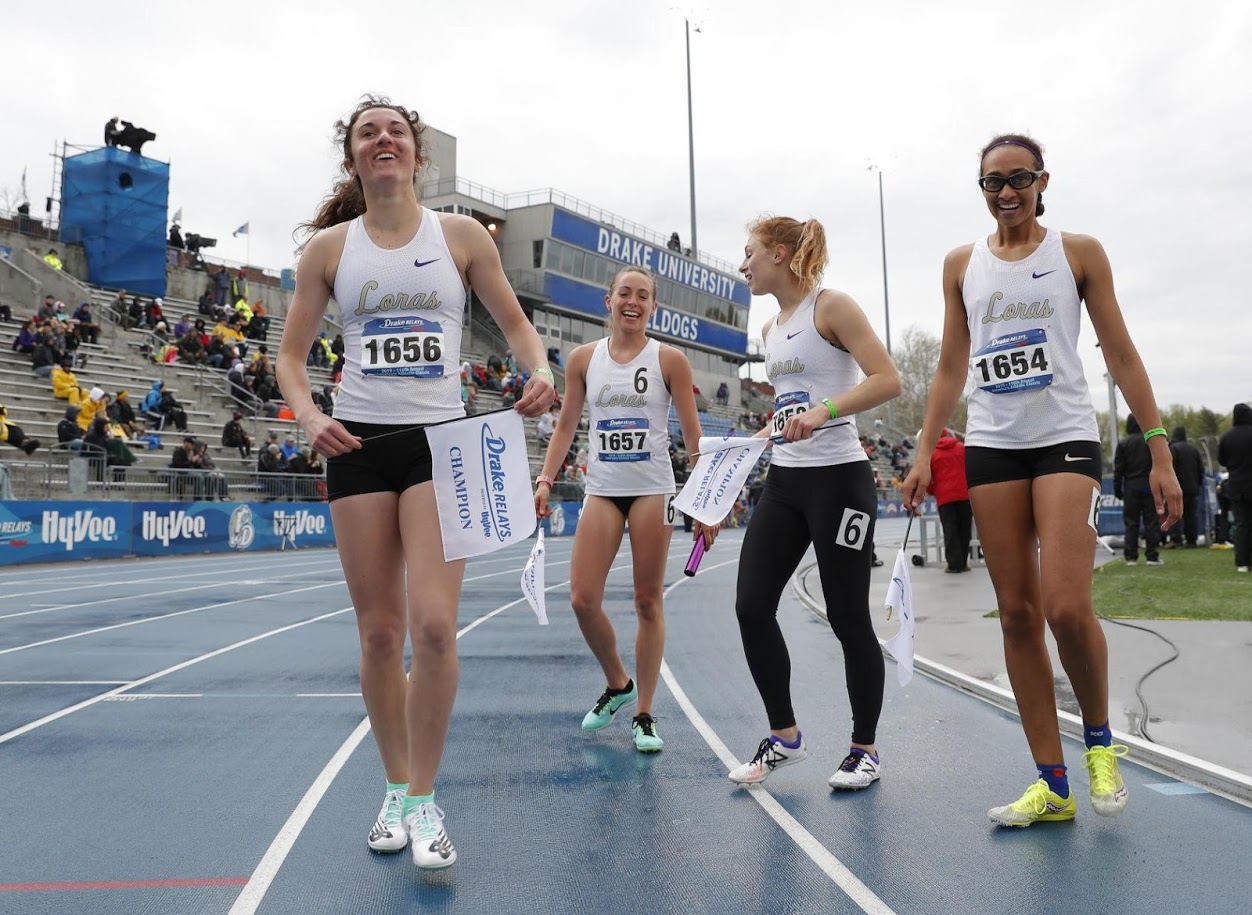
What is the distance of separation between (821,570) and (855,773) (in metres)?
0.78

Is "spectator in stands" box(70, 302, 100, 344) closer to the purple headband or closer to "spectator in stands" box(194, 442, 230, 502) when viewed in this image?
"spectator in stands" box(194, 442, 230, 502)

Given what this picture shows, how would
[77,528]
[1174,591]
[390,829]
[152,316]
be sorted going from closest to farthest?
1. [390,829]
2. [1174,591]
3. [77,528]
4. [152,316]

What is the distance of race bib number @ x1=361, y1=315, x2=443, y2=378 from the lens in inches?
125

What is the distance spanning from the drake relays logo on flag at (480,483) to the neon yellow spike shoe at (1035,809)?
1.84m

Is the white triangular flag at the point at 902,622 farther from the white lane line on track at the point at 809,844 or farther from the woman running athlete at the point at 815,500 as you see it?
the white lane line on track at the point at 809,844

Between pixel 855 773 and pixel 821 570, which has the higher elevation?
pixel 821 570

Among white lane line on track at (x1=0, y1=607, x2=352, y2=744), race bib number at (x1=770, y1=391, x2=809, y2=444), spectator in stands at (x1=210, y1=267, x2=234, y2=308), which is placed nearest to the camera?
race bib number at (x1=770, y1=391, x2=809, y2=444)

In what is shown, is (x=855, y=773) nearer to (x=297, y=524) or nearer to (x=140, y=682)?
(x=140, y=682)

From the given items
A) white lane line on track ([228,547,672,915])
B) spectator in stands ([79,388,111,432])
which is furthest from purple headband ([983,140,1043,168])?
spectator in stands ([79,388,111,432])

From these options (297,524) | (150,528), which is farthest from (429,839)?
(297,524)

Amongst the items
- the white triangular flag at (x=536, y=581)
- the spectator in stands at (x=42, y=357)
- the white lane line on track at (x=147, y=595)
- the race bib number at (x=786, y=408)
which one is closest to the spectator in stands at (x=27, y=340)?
the spectator in stands at (x=42, y=357)

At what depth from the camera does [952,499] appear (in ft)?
41.9

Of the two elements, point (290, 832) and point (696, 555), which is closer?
point (290, 832)

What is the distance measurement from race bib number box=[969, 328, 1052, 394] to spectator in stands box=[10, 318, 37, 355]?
21830mm
